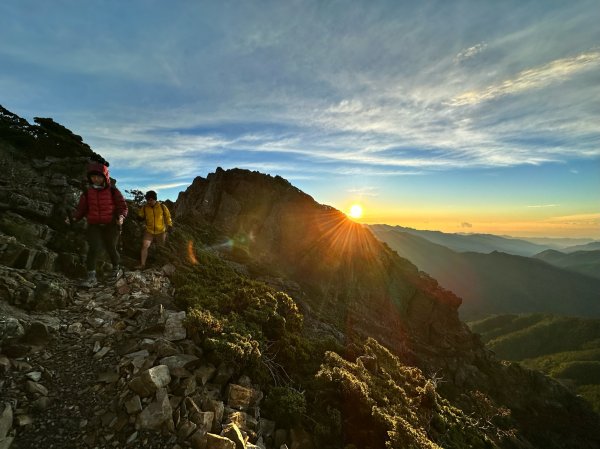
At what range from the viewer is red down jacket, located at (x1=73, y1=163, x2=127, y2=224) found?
11.2 m

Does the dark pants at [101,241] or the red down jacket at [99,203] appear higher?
the red down jacket at [99,203]

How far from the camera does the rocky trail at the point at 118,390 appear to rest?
6023 mm

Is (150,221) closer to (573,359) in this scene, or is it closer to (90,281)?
(90,281)

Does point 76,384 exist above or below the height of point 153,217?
below

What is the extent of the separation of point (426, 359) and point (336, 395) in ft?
218

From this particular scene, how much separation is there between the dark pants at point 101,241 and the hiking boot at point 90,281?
0.22m

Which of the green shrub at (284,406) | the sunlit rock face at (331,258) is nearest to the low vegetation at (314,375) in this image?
the green shrub at (284,406)

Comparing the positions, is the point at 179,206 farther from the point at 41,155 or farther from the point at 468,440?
the point at 468,440

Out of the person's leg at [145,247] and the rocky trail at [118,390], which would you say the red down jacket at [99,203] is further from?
the rocky trail at [118,390]

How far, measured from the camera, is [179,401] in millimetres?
6738

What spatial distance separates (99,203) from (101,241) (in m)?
1.55

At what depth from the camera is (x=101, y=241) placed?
11.9 metres

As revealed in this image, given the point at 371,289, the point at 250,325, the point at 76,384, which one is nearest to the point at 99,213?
the point at 76,384

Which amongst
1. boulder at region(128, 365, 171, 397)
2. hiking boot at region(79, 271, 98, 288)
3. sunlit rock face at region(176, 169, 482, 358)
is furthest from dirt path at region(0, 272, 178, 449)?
sunlit rock face at region(176, 169, 482, 358)
